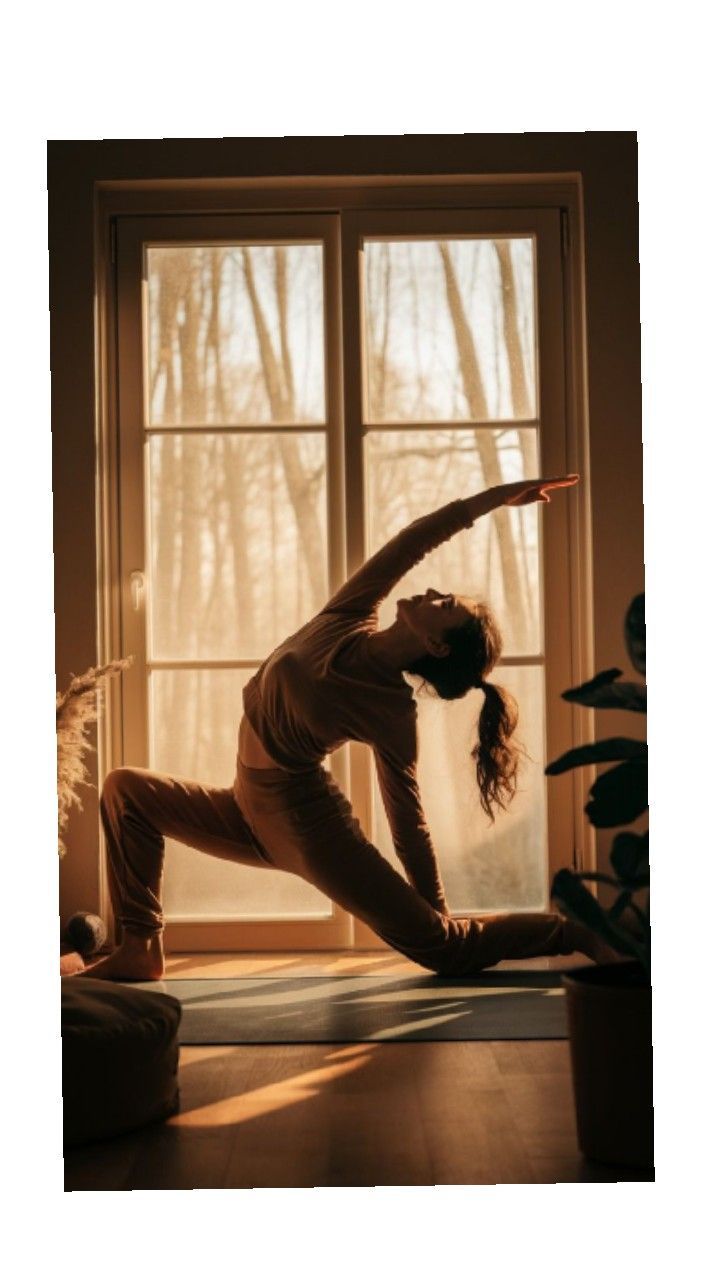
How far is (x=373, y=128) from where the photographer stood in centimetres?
348

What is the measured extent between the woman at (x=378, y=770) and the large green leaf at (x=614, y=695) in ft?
0.90

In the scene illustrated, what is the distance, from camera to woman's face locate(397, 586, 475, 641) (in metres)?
3.54

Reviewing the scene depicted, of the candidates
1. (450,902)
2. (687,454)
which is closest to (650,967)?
(450,902)

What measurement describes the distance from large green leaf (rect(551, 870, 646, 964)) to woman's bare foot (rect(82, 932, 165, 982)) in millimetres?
941

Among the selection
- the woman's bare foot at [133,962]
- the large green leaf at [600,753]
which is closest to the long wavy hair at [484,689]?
the large green leaf at [600,753]

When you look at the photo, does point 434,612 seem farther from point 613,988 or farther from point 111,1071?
point 111,1071

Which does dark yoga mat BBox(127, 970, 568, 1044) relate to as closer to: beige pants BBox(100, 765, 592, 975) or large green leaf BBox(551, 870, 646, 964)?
beige pants BBox(100, 765, 592, 975)

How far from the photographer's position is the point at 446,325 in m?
3.58

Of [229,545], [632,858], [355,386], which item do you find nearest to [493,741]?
[632,858]

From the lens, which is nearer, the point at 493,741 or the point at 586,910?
the point at 586,910

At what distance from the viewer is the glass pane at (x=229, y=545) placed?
3568 mm

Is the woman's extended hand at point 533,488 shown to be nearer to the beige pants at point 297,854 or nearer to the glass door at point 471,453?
the glass door at point 471,453

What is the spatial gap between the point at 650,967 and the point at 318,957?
77cm

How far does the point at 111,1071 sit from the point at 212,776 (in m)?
0.70
